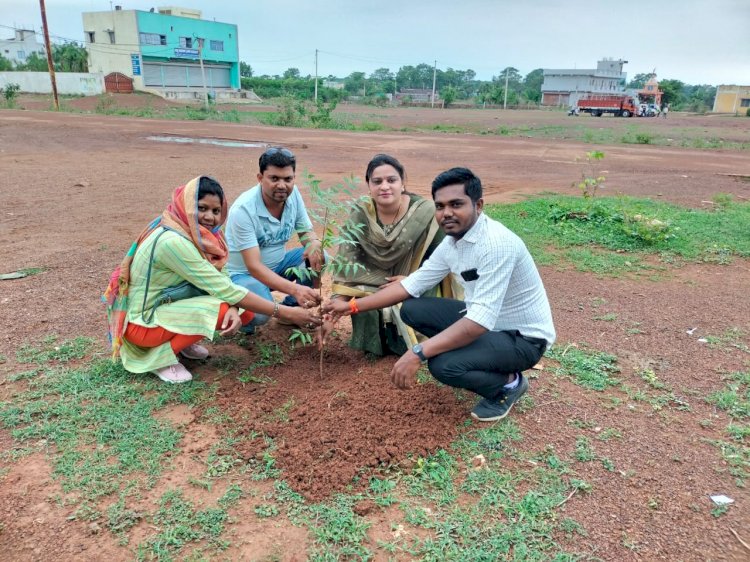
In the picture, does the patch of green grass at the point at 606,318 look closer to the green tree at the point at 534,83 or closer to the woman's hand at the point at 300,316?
the woman's hand at the point at 300,316

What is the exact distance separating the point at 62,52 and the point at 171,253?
5668 cm

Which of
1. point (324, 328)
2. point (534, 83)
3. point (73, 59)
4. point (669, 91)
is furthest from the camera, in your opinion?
point (534, 83)

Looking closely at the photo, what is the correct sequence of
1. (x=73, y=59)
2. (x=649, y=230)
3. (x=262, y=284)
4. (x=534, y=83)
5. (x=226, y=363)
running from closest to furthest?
1. (x=226, y=363)
2. (x=262, y=284)
3. (x=649, y=230)
4. (x=73, y=59)
5. (x=534, y=83)

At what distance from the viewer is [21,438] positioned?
8.69 ft

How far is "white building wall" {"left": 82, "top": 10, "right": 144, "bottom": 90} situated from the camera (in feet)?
149

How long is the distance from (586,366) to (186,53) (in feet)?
175

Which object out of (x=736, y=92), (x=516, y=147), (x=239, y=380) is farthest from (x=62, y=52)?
(x=736, y=92)

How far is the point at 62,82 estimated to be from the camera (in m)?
42.8

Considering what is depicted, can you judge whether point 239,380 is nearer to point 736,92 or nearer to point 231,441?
point 231,441

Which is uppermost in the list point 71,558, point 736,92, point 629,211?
point 736,92

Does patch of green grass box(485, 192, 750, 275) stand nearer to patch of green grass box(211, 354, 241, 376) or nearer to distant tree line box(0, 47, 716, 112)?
patch of green grass box(211, 354, 241, 376)

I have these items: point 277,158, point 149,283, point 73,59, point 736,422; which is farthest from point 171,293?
point 73,59

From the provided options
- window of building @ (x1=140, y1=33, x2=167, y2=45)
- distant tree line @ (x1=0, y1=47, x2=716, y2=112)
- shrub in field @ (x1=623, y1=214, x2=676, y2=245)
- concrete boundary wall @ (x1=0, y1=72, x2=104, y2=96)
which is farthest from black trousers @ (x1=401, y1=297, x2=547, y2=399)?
window of building @ (x1=140, y1=33, x2=167, y2=45)

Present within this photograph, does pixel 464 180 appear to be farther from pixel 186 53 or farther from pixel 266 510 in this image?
pixel 186 53
